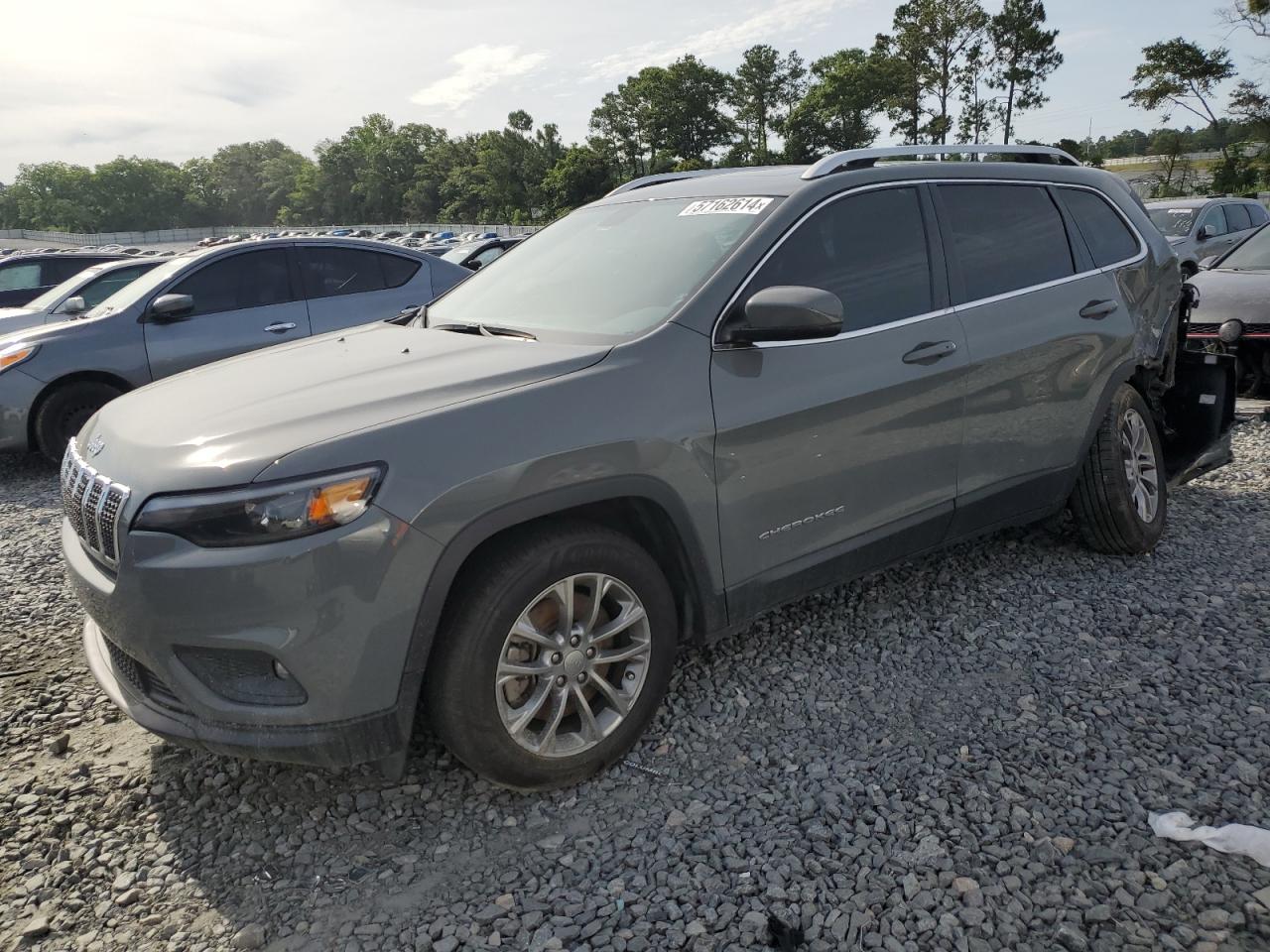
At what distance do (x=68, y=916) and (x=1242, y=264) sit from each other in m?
9.21

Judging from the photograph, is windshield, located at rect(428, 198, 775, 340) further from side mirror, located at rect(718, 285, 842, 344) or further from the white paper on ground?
the white paper on ground

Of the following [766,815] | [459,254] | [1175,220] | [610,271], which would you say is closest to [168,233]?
[459,254]

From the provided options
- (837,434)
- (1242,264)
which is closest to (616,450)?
(837,434)

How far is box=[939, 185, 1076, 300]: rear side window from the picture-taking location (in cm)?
369

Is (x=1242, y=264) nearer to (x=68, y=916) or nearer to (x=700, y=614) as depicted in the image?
(x=700, y=614)

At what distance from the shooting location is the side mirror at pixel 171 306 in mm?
6980

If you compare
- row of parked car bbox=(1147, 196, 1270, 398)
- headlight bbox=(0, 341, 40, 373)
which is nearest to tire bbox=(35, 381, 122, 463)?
headlight bbox=(0, 341, 40, 373)

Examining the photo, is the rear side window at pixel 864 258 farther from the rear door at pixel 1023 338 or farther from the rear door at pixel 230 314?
the rear door at pixel 230 314

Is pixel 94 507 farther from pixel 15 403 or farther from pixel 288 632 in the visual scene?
pixel 15 403

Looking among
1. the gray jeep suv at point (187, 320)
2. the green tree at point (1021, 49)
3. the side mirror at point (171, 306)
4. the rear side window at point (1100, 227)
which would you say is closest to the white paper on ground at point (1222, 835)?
the rear side window at point (1100, 227)

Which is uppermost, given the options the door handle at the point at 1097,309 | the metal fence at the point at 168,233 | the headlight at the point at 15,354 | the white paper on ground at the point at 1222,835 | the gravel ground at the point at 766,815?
the metal fence at the point at 168,233

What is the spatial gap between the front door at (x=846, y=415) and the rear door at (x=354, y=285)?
5.02 metres

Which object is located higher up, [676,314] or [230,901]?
[676,314]

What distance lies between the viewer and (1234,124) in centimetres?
4034
